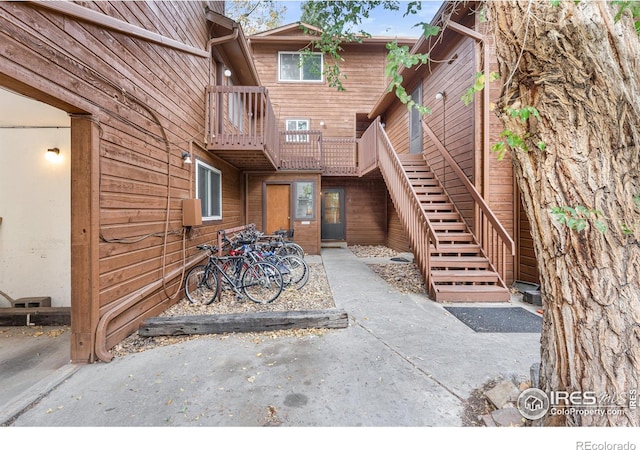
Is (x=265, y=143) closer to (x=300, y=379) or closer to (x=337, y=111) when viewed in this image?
(x=300, y=379)

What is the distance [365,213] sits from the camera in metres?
10.6

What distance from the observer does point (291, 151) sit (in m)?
8.71

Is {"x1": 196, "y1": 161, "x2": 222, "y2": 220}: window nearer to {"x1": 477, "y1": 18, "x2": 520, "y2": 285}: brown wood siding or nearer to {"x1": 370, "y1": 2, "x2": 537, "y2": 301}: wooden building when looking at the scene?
{"x1": 370, "y1": 2, "x2": 537, "y2": 301}: wooden building

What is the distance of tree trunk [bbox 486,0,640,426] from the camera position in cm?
135

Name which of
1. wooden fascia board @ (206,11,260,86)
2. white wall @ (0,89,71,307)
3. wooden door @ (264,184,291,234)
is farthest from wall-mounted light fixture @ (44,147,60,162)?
wooden door @ (264,184,291,234)

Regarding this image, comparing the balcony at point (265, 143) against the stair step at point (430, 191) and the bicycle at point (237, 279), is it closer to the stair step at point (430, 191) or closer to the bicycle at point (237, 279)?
the stair step at point (430, 191)

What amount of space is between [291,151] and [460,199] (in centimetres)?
540

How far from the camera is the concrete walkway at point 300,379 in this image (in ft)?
5.76

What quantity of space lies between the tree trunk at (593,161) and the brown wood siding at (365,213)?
29.9ft

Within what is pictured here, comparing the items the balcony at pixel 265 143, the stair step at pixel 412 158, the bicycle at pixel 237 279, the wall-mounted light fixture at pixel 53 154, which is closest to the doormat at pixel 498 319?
the bicycle at pixel 237 279

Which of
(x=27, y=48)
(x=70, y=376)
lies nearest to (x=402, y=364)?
(x=70, y=376)

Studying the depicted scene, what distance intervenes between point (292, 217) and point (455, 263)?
5.39 meters

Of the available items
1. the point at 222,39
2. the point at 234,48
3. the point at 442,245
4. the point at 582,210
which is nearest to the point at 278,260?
the point at 442,245

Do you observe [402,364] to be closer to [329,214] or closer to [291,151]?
[291,151]
